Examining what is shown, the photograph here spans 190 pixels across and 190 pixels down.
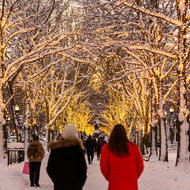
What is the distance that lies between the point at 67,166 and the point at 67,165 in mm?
13

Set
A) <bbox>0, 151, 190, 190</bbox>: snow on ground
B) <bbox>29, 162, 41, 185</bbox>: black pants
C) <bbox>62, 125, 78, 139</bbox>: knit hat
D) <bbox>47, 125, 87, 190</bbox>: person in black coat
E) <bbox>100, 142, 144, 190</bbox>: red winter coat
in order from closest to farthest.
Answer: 1. <bbox>100, 142, 144, 190</bbox>: red winter coat
2. <bbox>47, 125, 87, 190</bbox>: person in black coat
3. <bbox>62, 125, 78, 139</bbox>: knit hat
4. <bbox>0, 151, 190, 190</bbox>: snow on ground
5. <bbox>29, 162, 41, 185</bbox>: black pants

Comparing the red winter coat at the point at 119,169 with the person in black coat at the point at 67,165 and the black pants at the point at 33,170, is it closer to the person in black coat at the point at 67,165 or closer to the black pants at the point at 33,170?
the person in black coat at the point at 67,165

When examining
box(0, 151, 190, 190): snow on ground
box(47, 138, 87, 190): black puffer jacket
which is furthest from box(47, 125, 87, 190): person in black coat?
box(0, 151, 190, 190): snow on ground

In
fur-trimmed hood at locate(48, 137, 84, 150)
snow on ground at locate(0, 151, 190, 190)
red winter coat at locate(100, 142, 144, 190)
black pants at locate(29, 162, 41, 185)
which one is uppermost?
fur-trimmed hood at locate(48, 137, 84, 150)

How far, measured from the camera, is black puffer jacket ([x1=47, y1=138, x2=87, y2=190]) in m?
5.26

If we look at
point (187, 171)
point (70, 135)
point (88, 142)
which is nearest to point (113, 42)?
point (187, 171)

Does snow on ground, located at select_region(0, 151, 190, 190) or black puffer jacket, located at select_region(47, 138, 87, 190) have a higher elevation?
black puffer jacket, located at select_region(47, 138, 87, 190)

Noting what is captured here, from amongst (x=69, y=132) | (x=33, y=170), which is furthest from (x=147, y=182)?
(x=69, y=132)

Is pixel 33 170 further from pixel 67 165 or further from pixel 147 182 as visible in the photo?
pixel 67 165

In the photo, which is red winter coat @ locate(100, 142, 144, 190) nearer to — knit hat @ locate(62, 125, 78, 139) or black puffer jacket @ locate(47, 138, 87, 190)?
black puffer jacket @ locate(47, 138, 87, 190)

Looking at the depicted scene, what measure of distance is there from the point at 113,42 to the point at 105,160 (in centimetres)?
1082

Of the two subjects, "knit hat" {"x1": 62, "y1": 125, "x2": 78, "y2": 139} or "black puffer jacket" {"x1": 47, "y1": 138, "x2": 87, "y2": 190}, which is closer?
"black puffer jacket" {"x1": 47, "y1": 138, "x2": 87, "y2": 190}

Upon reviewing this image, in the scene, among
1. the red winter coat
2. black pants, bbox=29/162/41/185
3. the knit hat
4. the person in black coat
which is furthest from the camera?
black pants, bbox=29/162/41/185

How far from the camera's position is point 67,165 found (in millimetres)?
5262
